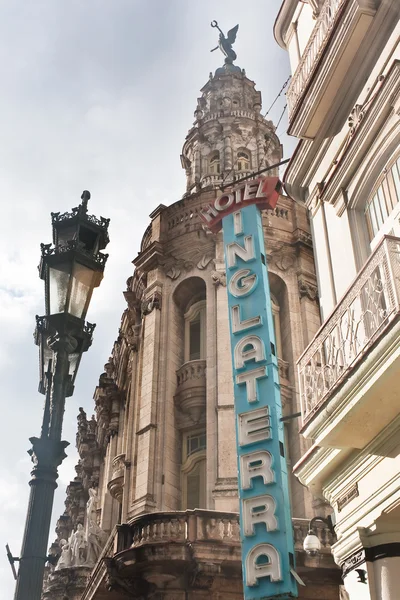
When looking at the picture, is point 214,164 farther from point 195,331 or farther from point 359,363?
point 359,363

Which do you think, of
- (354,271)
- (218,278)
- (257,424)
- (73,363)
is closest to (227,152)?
(218,278)

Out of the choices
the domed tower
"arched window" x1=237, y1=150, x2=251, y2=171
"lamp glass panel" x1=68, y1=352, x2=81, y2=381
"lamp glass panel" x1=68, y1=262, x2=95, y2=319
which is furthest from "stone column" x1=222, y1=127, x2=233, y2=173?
"lamp glass panel" x1=68, y1=352, x2=81, y2=381

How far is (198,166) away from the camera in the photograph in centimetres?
3123

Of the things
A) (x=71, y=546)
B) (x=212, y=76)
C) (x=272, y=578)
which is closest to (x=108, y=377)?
(x=71, y=546)

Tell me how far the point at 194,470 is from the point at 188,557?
3992 mm

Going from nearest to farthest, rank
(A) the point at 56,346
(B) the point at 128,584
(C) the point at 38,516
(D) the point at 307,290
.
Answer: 1. (C) the point at 38,516
2. (A) the point at 56,346
3. (B) the point at 128,584
4. (D) the point at 307,290

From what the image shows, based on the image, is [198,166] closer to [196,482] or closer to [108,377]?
[108,377]

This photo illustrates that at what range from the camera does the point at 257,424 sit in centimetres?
1498

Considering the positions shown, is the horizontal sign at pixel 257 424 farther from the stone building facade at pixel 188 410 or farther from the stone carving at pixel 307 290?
the stone carving at pixel 307 290

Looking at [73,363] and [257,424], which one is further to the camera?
[257,424]

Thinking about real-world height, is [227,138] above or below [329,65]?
above

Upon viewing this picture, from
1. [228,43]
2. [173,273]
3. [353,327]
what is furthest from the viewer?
[228,43]

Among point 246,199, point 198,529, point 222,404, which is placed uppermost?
point 246,199

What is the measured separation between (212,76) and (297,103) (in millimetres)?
25070
